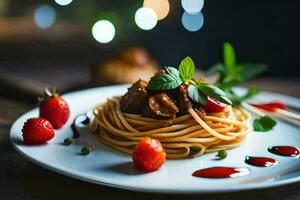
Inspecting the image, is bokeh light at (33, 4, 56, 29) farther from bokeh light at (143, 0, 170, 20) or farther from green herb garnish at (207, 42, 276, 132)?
green herb garnish at (207, 42, 276, 132)

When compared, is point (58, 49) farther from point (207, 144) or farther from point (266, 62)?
point (207, 144)

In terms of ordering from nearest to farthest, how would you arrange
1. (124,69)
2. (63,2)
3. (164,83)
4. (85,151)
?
(85,151) < (164,83) < (124,69) < (63,2)

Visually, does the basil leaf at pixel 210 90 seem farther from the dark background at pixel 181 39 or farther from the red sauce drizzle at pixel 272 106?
the dark background at pixel 181 39

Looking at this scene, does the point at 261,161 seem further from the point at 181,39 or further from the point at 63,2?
the point at 63,2

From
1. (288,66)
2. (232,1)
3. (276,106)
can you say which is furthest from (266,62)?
(276,106)

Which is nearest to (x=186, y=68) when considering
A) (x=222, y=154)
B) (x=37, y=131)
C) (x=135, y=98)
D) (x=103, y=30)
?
(x=135, y=98)

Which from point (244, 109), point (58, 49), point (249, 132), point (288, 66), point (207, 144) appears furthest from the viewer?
point (58, 49)
